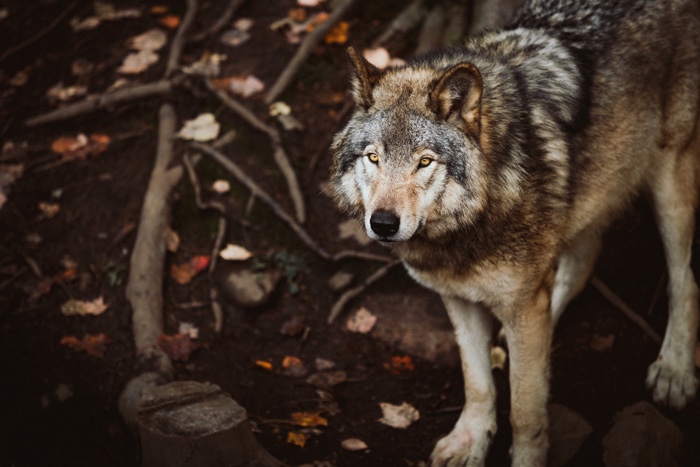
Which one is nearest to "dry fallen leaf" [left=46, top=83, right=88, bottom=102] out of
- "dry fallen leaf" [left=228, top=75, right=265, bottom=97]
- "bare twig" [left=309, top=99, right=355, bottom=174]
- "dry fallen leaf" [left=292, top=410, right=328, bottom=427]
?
"dry fallen leaf" [left=228, top=75, right=265, bottom=97]

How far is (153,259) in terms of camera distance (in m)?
5.40

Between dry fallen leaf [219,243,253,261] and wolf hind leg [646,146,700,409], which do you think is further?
dry fallen leaf [219,243,253,261]

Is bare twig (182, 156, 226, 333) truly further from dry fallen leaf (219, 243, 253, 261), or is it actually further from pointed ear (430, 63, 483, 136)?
pointed ear (430, 63, 483, 136)

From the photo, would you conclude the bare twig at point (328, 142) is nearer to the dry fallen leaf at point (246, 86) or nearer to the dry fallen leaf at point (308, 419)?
the dry fallen leaf at point (246, 86)

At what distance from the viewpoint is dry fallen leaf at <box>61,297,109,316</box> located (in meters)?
5.22

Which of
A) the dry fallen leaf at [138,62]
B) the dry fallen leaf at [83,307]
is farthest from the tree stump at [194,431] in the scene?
the dry fallen leaf at [138,62]

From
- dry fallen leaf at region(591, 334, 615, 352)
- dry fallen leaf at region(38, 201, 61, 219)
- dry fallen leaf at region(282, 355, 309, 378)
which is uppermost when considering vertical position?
dry fallen leaf at region(38, 201, 61, 219)

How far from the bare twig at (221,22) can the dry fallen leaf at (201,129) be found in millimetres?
1210

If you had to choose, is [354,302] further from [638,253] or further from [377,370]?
[638,253]

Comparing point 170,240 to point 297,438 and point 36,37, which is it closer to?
point 297,438

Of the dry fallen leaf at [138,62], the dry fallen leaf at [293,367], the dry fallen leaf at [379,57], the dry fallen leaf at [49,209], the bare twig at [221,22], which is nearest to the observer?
the dry fallen leaf at [293,367]

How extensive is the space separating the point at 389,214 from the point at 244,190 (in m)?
2.97

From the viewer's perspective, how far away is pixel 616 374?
4.50 metres

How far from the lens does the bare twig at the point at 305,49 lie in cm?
632
